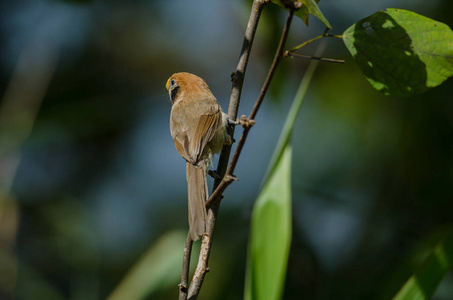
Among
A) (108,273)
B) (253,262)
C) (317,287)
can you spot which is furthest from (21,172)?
(253,262)

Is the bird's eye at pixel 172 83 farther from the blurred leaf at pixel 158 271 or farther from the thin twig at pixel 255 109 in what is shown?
the thin twig at pixel 255 109

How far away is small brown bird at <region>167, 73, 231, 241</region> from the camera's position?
5.25 ft

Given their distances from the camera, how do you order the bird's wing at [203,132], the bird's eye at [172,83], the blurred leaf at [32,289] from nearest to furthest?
the bird's wing at [203,132] < the bird's eye at [172,83] < the blurred leaf at [32,289]

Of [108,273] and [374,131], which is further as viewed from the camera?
[108,273]

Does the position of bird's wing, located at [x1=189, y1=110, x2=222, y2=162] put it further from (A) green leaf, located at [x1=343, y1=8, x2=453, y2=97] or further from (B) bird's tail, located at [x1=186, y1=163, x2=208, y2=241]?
(A) green leaf, located at [x1=343, y1=8, x2=453, y2=97]

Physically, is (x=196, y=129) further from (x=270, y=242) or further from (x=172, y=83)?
(x=270, y=242)

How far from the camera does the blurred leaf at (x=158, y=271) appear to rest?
1.86 metres

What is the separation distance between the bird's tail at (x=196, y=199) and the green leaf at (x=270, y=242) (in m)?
0.14

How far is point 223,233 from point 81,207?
1.21 meters

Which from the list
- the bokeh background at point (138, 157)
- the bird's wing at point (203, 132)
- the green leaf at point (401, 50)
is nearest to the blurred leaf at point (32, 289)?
the bokeh background at point (138, 157)

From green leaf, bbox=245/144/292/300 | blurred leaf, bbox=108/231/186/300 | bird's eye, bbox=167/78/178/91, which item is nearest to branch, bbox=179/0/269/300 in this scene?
green leaf, bbox=245/144/292/300

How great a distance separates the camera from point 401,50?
1104 mm

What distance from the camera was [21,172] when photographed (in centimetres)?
404

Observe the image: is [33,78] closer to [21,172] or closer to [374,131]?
[21,172]
